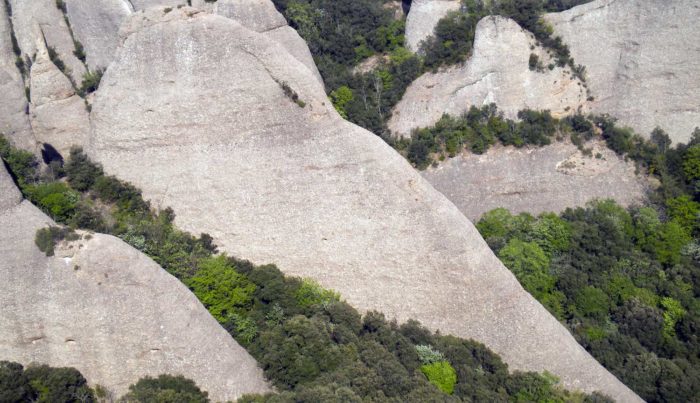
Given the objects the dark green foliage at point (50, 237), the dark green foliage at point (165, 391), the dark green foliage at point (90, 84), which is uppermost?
the dark green foliage at point (90, 84)

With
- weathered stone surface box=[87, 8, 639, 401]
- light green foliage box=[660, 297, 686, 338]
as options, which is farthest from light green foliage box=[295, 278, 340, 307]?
light green foliage box=[660, 297, 686, 338]

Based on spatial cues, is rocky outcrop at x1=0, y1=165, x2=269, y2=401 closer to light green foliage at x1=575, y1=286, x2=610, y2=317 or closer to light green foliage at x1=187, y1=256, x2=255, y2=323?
light green foliage at x1=187, y1=256, x2=255, y2=323

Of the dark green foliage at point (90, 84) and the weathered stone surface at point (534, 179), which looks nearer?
the dark green foliage at point (90, 84)

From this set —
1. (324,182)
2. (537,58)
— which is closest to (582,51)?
(537,58)

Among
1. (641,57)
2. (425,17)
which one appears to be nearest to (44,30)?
A: (425,17)

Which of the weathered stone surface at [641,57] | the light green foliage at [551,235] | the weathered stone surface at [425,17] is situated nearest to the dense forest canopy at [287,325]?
the light green foliage at [551,235]

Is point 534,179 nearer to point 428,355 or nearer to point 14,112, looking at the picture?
point 428,355

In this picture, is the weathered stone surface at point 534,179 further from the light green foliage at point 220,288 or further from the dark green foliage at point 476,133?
the light green foliage at point 220,288
